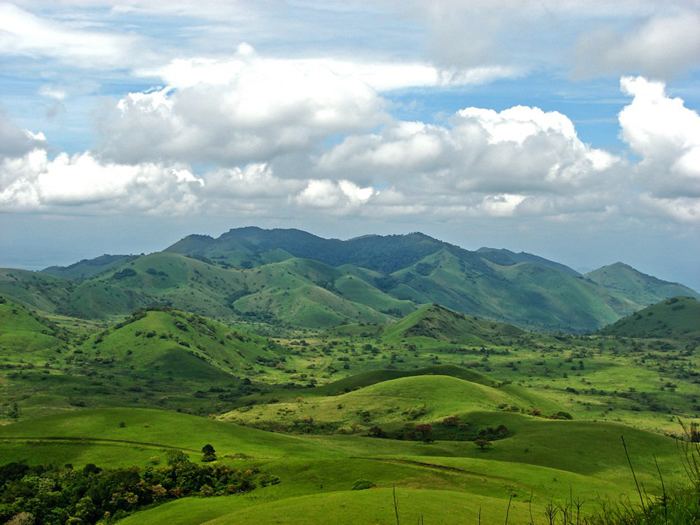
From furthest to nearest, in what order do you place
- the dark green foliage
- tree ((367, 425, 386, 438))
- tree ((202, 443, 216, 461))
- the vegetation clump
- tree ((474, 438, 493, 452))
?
tree ((367, 425, 386, 438)) < tree ((474, 438, 493, 452)) < tree ((202, 443, 216, 461)) < the dark green foliage < the vegetation clump

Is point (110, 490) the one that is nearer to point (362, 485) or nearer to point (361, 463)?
point (361, 463)

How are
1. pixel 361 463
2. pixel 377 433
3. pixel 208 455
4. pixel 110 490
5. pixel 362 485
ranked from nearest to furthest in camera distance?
pixel 362 485 < pixel 110 490 < pixel 361 463 < pixel 208 455 < pixel 377 433

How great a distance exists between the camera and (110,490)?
8825 centimetres

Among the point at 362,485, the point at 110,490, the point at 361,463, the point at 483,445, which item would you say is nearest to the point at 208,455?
the point at 110,490

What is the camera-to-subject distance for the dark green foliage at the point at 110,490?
85625 mm

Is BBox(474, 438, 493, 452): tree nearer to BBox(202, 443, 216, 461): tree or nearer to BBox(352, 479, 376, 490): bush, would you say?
BBox(202, 443, 216, 461): tree

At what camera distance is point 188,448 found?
130 m

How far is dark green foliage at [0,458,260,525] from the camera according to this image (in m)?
85.6

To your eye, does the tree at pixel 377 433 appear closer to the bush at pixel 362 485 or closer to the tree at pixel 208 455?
the tree at pixel 208 455

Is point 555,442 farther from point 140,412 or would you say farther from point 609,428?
point 140,412

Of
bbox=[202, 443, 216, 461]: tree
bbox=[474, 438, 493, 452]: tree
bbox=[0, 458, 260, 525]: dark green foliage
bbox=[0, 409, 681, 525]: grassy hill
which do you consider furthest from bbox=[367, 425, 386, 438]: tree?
bbox=[0, 458, 260, 525]: dark green foliage

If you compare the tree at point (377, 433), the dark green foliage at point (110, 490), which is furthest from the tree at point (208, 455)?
the tree at point (377, 433)

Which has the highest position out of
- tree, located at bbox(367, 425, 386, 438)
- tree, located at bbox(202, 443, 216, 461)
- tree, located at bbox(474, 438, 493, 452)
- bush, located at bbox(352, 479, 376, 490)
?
bush, located at bbox(352, 479, 376, 490)

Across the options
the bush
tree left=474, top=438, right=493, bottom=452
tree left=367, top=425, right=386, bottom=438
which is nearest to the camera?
the bush
